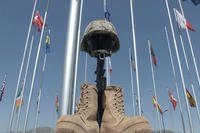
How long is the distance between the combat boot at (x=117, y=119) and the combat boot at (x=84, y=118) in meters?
0.09

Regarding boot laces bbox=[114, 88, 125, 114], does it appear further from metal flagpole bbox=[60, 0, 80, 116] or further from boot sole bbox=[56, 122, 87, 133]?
metal flagpole bbox=[60, 0, 80, 116]

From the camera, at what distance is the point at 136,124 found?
165 cm

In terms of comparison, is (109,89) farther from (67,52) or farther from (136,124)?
(67,52)

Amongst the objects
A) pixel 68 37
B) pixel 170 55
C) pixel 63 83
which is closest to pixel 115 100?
pixel 63 83

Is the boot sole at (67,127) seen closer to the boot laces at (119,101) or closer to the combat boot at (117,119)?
the combat boot at (117,119)

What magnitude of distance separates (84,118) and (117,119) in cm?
24

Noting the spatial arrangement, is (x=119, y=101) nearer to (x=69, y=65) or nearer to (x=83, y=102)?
(x=83, y=102)

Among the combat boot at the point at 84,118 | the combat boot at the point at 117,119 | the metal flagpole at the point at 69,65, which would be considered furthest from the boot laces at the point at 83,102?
the metal flagpole at the point at 69,65

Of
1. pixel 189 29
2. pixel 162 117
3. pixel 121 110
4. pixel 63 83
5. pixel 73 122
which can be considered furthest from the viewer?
pixel 162 117

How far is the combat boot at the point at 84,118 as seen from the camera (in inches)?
61.6

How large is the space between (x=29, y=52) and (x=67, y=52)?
14592 millimetres

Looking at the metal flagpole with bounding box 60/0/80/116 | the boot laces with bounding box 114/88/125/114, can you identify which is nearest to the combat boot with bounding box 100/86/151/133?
the boot laces with bounding box 114/88/125/114

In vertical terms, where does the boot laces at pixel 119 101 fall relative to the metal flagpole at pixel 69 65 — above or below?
below

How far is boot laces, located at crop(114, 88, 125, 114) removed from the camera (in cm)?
183
